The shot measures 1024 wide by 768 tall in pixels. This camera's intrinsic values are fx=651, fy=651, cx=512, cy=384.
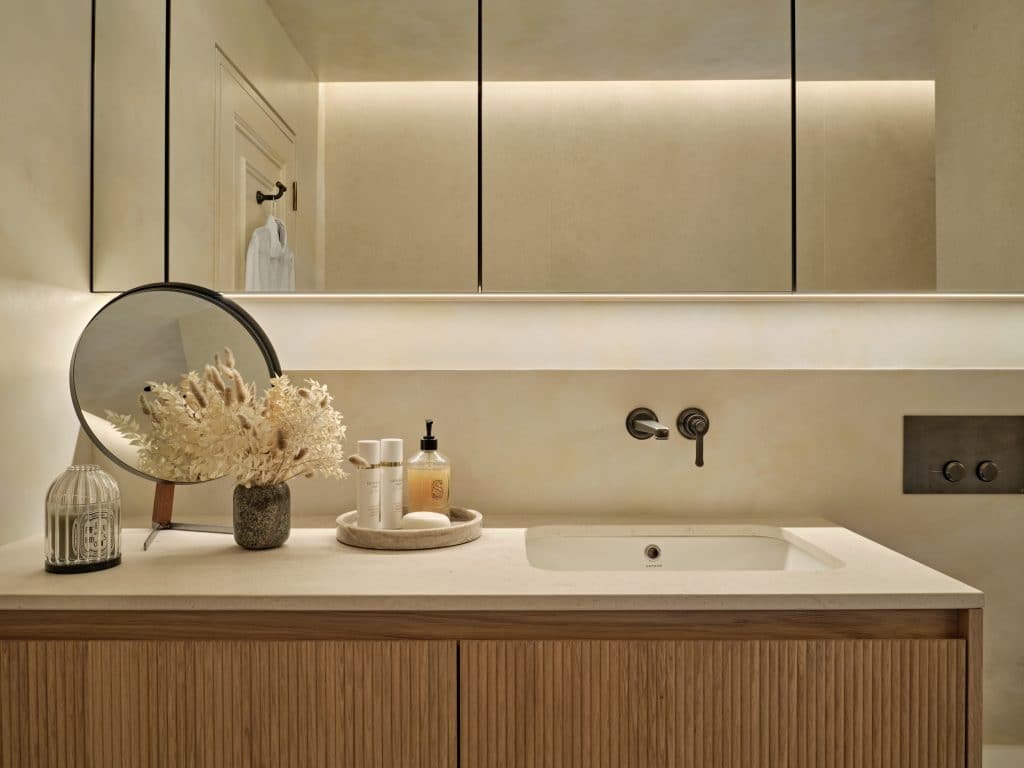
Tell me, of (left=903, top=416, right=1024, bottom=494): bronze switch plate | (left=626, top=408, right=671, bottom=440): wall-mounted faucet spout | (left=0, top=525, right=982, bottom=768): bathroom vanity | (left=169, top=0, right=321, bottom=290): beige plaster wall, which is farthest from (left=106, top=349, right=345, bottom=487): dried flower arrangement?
(left=903, top=416, right=1024, bottom=494): bronze switch plate

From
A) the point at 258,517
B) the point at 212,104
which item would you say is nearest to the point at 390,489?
the point at 258,517

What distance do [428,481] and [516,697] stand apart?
47cm

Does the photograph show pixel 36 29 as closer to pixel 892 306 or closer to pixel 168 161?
pixel 168 161

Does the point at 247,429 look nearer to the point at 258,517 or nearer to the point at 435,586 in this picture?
the point at 258,517

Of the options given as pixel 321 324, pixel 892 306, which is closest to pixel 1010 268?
pixel 892 306

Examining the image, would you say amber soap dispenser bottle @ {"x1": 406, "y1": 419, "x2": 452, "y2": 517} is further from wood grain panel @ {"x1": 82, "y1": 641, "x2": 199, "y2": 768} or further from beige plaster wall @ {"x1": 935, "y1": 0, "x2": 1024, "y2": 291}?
beige plaster wall @ {"x1": 935, "y1": 0, "x2": 1024, "y2": 291}

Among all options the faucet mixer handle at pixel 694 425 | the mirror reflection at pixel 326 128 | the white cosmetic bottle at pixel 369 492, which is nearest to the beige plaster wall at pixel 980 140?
the faucet mixer handle at pixel 694 425

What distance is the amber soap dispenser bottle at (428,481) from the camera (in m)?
1.26

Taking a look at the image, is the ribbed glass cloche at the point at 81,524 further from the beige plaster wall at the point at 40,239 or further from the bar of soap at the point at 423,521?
the bar of soap at the point at 423,521

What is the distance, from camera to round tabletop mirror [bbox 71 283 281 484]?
1.30m

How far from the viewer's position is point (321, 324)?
4.80 feet

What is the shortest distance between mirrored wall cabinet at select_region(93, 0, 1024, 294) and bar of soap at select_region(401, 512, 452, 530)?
0.49 m

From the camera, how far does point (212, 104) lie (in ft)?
4.54

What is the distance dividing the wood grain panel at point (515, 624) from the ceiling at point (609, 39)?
3.56ft
